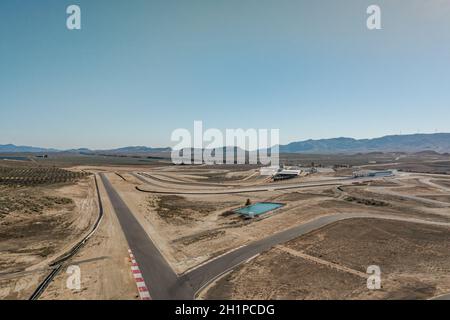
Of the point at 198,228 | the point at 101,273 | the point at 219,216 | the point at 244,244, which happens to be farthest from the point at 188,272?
the point at 219,216

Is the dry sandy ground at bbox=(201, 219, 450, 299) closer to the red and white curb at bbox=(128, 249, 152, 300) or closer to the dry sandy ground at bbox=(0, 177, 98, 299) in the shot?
the red and white curb at bbox=(128, 249, 152, 300)

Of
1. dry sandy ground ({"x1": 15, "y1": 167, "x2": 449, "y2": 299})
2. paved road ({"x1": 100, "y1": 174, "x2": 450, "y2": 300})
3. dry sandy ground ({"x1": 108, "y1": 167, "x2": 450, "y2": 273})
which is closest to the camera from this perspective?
paved road ({"x1": 100, "y1": 174, "x2": 450, "y2": 300})

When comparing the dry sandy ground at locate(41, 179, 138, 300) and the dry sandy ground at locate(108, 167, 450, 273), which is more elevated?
the dry sandy ground at locate(41, 179, 138, 300)

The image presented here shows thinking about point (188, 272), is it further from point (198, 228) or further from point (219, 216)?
point (219, 216)

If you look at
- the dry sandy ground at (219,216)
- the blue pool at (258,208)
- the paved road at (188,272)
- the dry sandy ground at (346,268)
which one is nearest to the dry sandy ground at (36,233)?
the paved road at (188,272)

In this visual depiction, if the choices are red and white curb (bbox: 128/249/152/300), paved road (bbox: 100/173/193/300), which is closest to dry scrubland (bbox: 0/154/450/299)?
red and white curb (bbox: 128/249/152/300)
